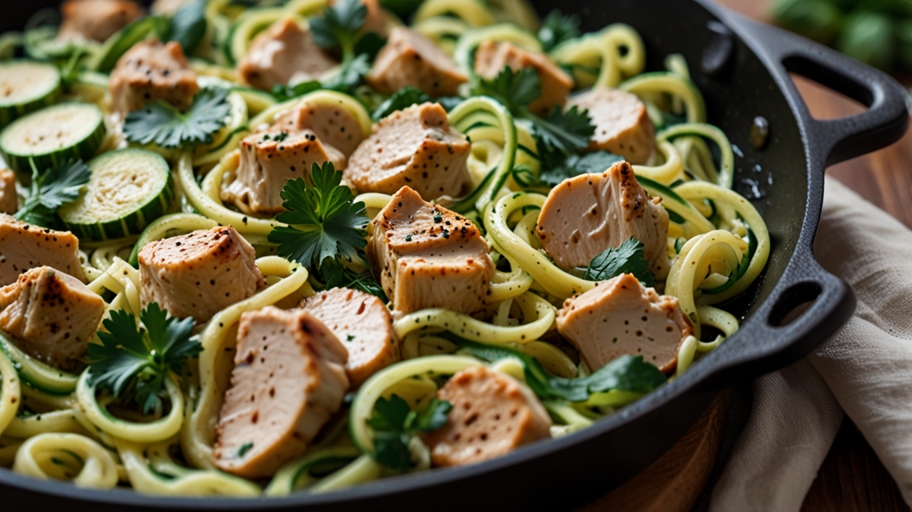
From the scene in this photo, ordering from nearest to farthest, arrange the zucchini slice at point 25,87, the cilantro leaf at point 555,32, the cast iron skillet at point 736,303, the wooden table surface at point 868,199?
the cast iron skillet at point 736,303 < the wooden table surface at point 868,199 < the zucchini slice at point 25,87 < the cilantro leaf at point 555,32

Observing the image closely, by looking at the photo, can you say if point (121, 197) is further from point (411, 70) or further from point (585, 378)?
point (585, 378)

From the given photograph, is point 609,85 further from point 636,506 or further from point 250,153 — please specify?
point 636,506

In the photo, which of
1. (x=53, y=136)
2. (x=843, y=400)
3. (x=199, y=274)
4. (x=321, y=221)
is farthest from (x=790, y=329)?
(x=53, y=136)

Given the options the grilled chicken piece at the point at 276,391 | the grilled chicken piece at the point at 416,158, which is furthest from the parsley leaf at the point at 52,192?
the grilled chicken piece at the point at 276,391

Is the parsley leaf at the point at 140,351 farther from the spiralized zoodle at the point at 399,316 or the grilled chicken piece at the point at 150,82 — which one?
the grilled chicken piece at the point at 150,82

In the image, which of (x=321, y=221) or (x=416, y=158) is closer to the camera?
(x=321, y=221)

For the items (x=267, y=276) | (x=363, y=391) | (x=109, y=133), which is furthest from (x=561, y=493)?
(x=109, y=133)
